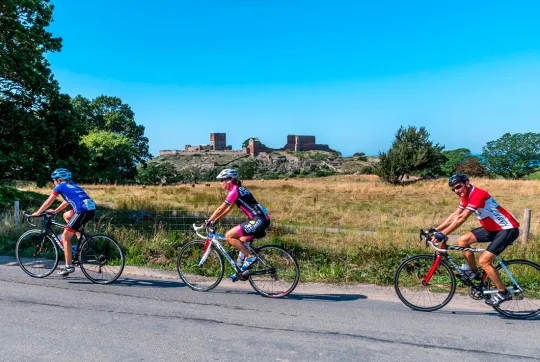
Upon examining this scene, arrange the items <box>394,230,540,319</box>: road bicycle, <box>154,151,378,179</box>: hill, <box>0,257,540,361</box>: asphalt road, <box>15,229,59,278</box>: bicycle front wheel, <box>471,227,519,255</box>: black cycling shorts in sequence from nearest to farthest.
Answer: <box>0,257,540,361</box>: asphalt road < <box>471,227,519,255</box>: black cycling shorts < <box>394,230,540,319</box>: road bicycle < <box>15,229,59,278</box>: bicycle front wheel < <box>154,151,378,179</box>: hill

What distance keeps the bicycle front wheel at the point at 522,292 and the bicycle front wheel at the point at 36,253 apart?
7242 millimetres

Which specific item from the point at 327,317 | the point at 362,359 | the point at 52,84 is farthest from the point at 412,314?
the point at 52,84

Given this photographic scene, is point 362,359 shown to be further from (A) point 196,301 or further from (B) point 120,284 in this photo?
(B) point 120,284

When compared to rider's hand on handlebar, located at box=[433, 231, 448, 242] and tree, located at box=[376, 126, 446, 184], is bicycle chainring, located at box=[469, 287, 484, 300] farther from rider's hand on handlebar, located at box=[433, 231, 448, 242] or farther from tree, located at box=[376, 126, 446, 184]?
tree, located at box=[376, 126, 446, 184]

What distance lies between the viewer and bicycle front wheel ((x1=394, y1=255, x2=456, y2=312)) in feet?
18.3

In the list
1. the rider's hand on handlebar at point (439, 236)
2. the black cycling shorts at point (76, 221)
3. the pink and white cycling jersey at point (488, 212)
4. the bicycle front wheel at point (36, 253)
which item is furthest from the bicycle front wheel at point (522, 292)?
the bicycle front wheel at point (36, 253)

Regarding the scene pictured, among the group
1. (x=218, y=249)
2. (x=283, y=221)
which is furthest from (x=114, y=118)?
(x=218, y=249)

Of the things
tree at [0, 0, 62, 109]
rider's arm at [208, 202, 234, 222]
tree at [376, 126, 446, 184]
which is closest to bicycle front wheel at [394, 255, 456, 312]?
rider's arm at [208, 202, 234, 222]

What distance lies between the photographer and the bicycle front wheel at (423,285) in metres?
5.57

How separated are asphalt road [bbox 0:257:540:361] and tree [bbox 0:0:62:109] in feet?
25.6

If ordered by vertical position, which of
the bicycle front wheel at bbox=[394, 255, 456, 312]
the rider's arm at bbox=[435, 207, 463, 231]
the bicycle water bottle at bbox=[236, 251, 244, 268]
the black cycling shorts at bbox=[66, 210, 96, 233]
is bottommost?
the bicycle front wheel at bbox=[394, 255, 456, 312]

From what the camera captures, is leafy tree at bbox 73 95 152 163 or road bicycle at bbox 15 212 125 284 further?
leafy tree at bbox 73 95 152 163

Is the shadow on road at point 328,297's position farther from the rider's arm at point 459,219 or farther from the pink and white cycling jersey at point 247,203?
the rider's arm at point 459,219

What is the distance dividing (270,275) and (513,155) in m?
85.6
